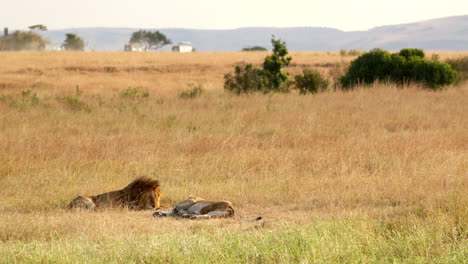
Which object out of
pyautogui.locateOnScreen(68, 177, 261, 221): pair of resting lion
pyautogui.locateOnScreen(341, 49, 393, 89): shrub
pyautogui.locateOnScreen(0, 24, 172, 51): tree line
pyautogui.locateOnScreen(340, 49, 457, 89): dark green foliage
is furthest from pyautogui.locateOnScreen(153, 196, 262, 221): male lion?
pyautogui.locateOnScreen(0, 24, 172, 51): tree line

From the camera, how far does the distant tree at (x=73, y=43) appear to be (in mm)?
88431

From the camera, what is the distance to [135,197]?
290 inches

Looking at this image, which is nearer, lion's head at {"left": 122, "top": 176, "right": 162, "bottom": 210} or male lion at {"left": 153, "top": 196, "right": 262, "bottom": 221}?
male lion at {"left": 153, "top": 196, "right": 262, "bottom": 221}

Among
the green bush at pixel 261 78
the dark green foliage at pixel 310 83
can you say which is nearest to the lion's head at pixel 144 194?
the green bush at pixel 261 78

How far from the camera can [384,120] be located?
46.4 ft

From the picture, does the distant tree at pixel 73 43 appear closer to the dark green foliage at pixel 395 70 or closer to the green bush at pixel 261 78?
the green bush at pixel 261 78

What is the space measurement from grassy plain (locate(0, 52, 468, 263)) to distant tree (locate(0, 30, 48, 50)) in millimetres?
70967

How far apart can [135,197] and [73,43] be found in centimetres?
8461

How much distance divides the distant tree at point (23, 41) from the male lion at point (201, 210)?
83.3 metres

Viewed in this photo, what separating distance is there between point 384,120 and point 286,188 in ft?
22.3

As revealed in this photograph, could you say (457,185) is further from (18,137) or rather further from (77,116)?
(77,116)

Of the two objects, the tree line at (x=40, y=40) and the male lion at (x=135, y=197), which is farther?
the tree line at (x=40, y=40)

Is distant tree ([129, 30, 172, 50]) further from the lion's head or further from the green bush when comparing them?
the lion's head

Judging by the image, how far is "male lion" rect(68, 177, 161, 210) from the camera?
23.8ft
